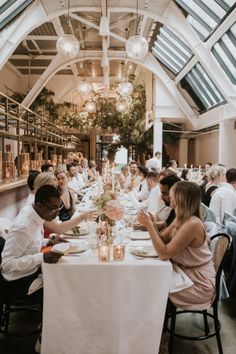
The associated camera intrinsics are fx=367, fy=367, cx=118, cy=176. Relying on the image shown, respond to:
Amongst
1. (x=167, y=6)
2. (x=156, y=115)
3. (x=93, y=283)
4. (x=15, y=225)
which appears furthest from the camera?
(x=156, y=115)

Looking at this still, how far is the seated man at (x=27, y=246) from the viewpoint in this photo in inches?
94.3

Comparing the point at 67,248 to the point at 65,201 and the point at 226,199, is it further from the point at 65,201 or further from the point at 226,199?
the point at 226,199

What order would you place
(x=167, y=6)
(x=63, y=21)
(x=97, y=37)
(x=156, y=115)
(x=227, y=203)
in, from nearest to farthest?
1. (x=227, y=203)
2. (x=167, y=6)
3. (x=63, y=21)
4. (x=97, y=37)
5. (x=156, y=115)

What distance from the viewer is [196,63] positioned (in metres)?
11.0

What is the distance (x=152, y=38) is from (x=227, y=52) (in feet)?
12.3

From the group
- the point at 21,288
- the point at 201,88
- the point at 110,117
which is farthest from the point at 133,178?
the point at 110,117

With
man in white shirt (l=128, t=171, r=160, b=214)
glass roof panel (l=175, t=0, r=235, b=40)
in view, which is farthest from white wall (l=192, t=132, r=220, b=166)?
man in white shirt (l=128, t=171, r=160, b=214)

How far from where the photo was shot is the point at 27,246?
2.46 m

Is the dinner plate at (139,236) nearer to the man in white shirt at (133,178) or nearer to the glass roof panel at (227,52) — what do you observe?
the man in white shirt at (133,178)

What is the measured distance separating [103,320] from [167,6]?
797 centimetres

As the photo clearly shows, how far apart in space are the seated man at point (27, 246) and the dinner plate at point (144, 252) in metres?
0.63

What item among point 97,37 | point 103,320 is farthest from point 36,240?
point 97,37

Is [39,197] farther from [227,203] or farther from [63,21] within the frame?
[63,21]

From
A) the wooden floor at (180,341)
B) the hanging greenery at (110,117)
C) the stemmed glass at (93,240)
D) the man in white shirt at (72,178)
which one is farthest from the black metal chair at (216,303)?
the hanging greenery at (110,117)
